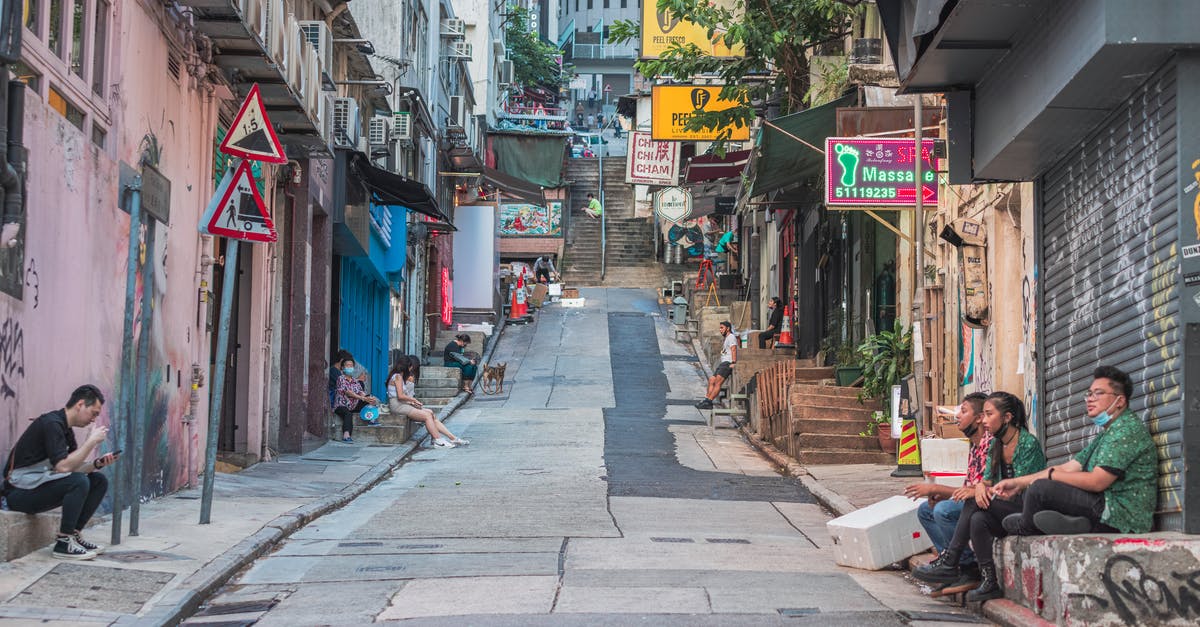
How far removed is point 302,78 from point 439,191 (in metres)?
25.9

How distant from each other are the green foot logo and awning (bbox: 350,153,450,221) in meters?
9.48

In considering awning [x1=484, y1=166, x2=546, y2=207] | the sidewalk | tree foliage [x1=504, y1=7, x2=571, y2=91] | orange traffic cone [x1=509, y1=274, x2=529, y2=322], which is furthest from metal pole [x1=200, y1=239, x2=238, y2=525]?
tree foliage [x1=504, y1=7, x2=571, y2=91]

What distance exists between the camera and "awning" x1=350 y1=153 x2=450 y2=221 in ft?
82.6

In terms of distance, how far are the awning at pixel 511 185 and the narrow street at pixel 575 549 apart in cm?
2278

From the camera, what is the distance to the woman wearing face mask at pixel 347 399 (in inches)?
919

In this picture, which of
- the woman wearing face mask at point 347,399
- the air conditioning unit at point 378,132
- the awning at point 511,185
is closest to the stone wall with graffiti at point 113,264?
the woman wearing face mask at point 347,399

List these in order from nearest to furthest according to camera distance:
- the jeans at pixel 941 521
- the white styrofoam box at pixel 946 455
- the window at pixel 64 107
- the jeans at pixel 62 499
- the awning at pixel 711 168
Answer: the jeans at pixel 62 499 < the jeans at pixel 941 521 < the window at pixel 64 107 < the white styrofoam box at pixel 946 455 < the awning at pixel 711 168

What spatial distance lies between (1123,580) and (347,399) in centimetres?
1734

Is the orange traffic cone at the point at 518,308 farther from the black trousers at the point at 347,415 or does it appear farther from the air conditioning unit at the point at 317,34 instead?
the air conditioning unit at the point at 317,34

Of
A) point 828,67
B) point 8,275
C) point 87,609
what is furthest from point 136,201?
point 828,67

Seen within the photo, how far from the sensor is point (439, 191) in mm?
43312

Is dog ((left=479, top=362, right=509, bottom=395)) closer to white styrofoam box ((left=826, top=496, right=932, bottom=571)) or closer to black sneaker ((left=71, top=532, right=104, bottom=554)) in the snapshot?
white styrofoam box ((left=826, top=496, right=932, bottom=571))

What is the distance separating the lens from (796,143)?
20562 mm

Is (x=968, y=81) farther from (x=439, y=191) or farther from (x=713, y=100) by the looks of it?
(x=439, y=191)
